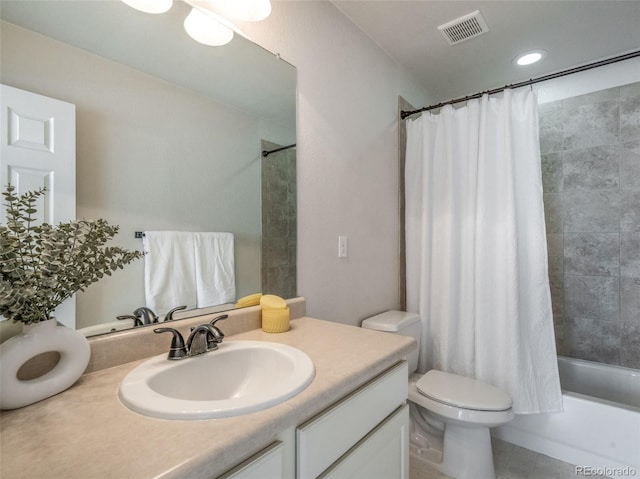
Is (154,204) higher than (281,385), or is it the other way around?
(154,204)

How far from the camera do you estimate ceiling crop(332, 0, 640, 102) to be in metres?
1.63

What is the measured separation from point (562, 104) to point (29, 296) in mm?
3139

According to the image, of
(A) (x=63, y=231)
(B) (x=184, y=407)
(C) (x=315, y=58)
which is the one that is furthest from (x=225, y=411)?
(C) (x=315, y=58)

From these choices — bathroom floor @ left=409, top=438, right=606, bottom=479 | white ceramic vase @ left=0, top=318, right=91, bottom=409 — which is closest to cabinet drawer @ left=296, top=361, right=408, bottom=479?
white ceramic vase @ left=0, top=318, right=91, bottom=409

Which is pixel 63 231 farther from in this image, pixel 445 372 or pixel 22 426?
pixel 445 372

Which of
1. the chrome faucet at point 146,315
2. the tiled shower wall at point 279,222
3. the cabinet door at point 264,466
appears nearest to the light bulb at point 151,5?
the tiled shower wall at point 279,222

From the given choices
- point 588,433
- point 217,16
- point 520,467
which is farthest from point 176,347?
point 588,433

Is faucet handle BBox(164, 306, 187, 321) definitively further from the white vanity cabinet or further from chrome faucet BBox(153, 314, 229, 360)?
the white vanity cabinet

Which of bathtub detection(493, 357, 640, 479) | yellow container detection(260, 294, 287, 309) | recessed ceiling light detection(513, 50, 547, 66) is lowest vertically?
bathtub detection(493, 357, 640, 479)

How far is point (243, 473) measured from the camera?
1.77 ft

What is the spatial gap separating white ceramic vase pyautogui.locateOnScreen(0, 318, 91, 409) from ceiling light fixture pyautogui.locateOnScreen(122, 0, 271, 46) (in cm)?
96

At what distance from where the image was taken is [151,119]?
3.04ft

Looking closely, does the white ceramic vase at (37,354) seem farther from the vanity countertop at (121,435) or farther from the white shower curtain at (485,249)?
the white shower curtain at (485,249)

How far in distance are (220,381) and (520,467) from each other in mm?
1693
